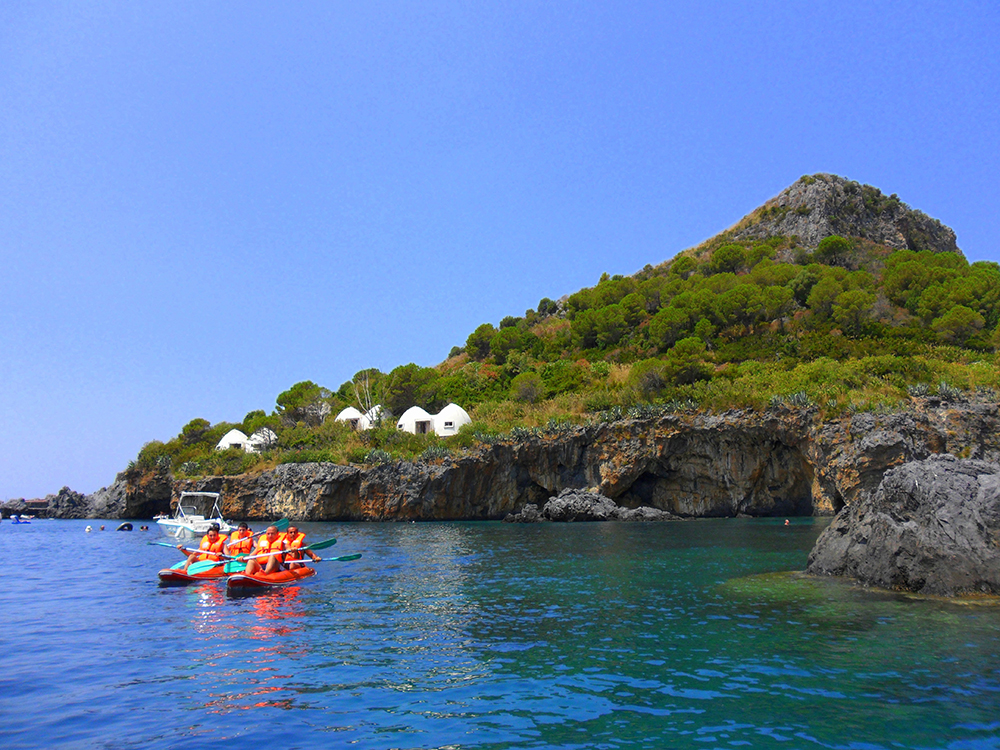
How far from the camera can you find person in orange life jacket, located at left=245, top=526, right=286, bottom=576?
19609 mm

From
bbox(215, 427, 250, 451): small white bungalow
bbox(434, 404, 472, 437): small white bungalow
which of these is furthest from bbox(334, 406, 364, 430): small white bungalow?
bbox(434, 404, 472, 437): small white bungalow

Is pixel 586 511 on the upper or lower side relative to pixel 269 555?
lower

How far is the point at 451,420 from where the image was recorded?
65.5 meters

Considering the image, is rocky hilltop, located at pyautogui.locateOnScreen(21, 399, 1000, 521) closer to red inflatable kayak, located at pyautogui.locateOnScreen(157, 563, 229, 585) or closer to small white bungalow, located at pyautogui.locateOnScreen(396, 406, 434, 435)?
small white bungalow, located at pyautogui.locateOnScreen(396, 406, 434, 435)

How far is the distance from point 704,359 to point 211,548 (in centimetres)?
4780

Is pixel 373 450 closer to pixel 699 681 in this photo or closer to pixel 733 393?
pixel 733 393

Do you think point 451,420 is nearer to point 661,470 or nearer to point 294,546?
point 661,470

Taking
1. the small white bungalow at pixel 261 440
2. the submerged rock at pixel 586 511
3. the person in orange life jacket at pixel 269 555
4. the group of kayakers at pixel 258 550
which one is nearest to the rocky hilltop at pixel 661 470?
the submerged rock at pixel 586 511

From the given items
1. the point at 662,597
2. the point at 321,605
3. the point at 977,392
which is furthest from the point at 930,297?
the point at 321,605

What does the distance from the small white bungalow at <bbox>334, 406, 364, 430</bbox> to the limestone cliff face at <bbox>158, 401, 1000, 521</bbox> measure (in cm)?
1753

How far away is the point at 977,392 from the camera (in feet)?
131

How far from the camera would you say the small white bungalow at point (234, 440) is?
246 ft

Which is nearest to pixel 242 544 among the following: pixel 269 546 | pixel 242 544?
pixel 242 544

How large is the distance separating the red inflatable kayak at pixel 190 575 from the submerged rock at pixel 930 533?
18456 mm
